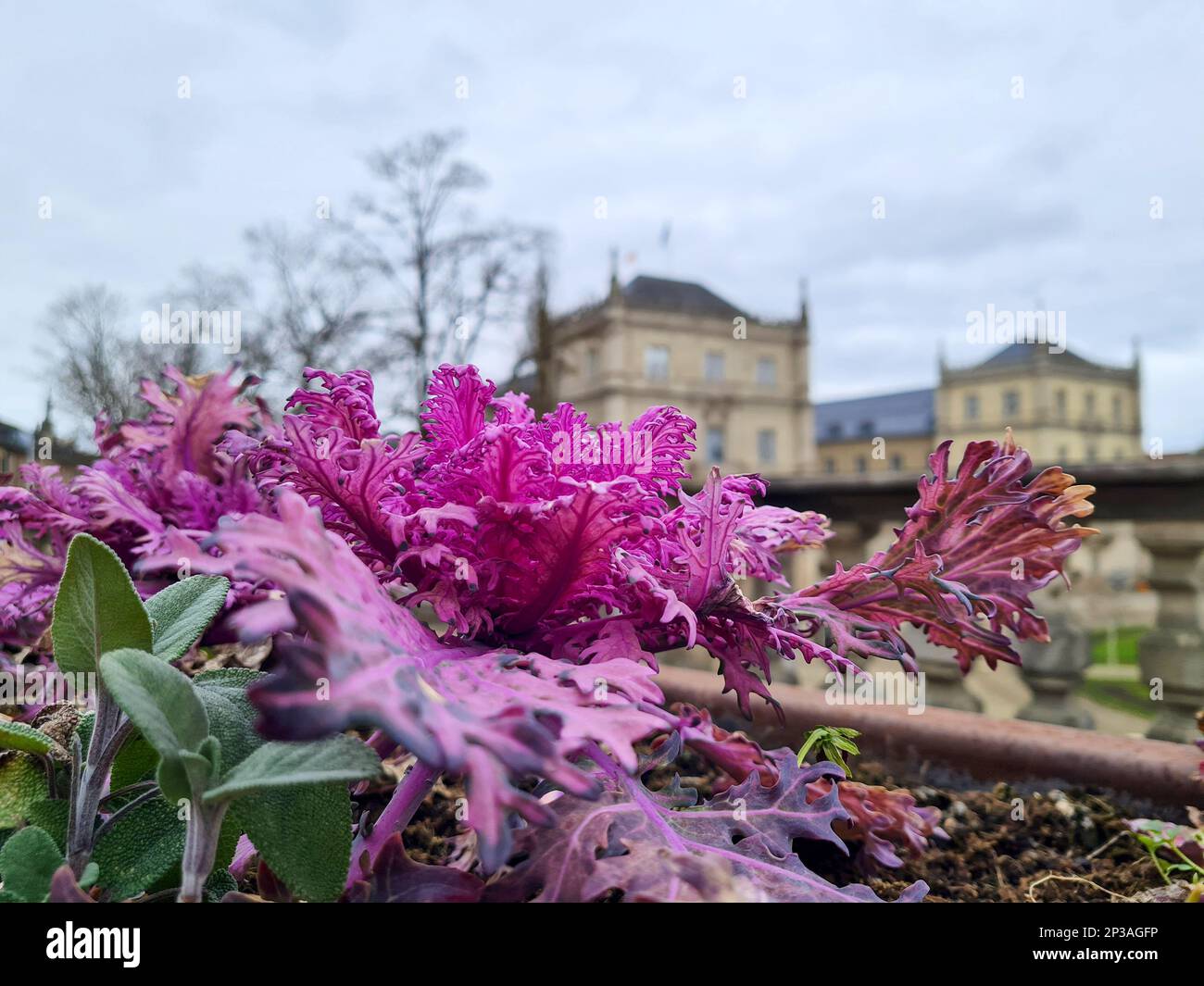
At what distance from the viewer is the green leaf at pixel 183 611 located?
0.60 metres

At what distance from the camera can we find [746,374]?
34094 mm

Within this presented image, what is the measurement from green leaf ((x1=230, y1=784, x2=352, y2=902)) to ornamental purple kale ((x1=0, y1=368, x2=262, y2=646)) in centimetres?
42

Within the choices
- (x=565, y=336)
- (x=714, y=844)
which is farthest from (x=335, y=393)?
(x=565, y=336)

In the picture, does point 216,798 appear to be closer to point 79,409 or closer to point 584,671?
point 584,671

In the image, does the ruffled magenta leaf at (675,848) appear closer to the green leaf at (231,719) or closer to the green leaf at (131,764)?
the green leaf at (231,719)

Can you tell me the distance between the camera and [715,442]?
32.8m

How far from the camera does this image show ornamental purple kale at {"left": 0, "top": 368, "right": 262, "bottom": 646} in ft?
2.99

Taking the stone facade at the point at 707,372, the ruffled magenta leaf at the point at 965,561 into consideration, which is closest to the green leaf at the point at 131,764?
the ruffled magenta leaf at the point at 965,561

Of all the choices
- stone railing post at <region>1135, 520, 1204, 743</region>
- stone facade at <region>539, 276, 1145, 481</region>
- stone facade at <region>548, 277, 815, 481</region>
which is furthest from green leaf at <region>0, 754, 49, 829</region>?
stone facade at <region>548, 277, 815, 481</region>

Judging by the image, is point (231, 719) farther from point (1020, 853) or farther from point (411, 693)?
point (1020, 853)

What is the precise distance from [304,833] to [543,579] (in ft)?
0.78

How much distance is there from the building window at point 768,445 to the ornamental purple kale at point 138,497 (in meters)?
33.4

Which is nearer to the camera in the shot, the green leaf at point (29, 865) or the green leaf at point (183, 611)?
the green leaf at point (29, 865)

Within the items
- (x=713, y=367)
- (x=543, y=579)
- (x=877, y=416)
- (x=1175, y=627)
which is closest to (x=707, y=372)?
(x=713, y=367)
